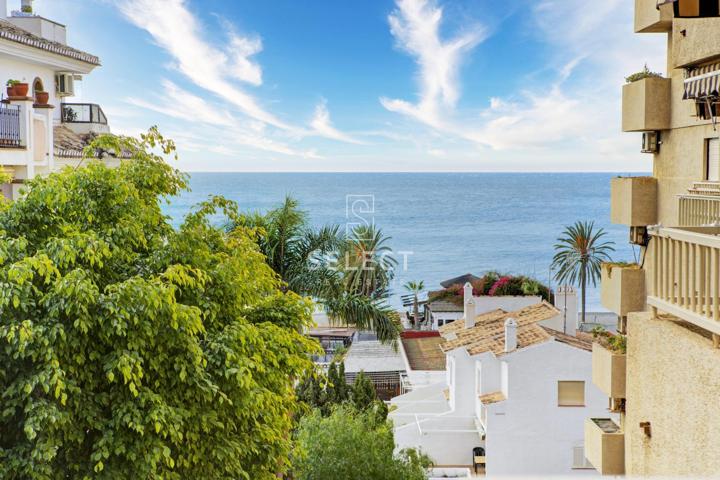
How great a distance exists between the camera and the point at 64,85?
1527cm

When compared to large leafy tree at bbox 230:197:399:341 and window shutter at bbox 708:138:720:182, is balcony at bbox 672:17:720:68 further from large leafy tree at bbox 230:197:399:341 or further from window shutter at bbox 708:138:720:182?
large leafy tree at bbox 230:197:399:341

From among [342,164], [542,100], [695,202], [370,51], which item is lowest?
[695,202]

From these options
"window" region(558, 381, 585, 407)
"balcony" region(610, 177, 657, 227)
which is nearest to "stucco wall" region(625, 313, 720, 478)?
"balcony" region(610, 177, 657, 227)

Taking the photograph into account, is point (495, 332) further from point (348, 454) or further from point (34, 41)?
point (34, 41)

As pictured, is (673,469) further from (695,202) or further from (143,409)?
(143,409)

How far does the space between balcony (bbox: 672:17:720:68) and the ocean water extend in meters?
46.9

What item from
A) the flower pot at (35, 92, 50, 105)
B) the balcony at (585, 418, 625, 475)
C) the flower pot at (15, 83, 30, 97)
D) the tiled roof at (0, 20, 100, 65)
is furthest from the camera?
the flower pot at (35, 92, 50, 105)

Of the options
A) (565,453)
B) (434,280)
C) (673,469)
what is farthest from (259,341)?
(434,280)

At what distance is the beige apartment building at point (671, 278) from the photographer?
5.36 m

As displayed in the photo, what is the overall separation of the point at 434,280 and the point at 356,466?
6327cm

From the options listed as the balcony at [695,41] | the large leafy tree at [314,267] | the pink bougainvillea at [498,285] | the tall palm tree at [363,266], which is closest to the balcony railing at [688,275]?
the balcony at [695,41]

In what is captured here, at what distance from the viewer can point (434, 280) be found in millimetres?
75125

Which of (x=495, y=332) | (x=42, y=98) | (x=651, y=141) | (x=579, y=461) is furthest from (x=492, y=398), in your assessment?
(x=42, y=98)

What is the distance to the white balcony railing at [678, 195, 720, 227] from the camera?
24.3 feet
